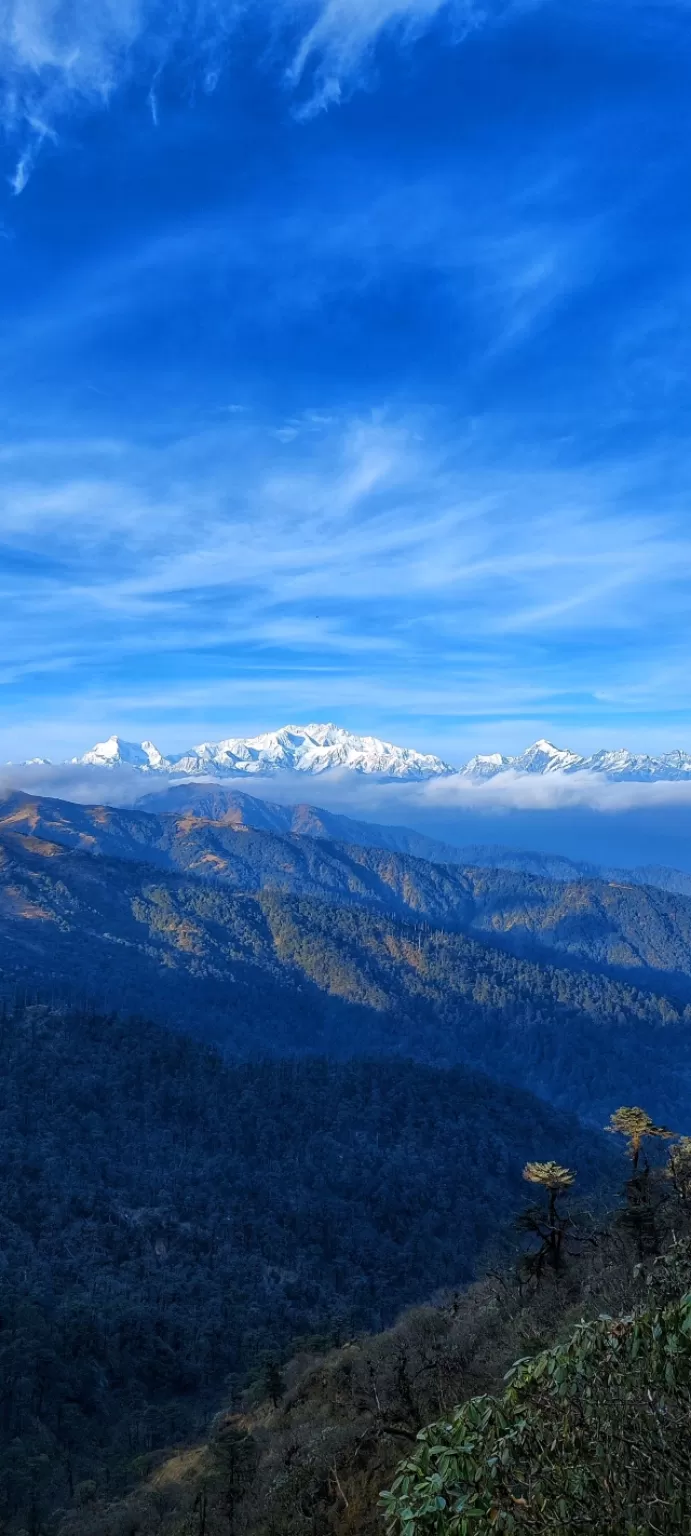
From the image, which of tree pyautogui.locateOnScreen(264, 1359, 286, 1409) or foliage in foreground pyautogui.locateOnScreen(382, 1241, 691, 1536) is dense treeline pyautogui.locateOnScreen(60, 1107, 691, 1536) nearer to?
foliage in foreground pyautogui.locateOnScreen(382, 1241, 691, 1536)

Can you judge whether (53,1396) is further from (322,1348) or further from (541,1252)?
(541,1252)

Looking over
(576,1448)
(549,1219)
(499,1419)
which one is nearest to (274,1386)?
(549,1219)

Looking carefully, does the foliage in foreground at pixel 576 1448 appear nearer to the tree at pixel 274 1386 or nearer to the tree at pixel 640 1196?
the tree at pixel 640 1196

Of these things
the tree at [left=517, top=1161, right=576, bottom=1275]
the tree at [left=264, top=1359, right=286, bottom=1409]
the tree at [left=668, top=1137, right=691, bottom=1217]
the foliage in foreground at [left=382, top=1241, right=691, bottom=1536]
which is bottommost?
the tree at [left=264, top=1359, right=286, bottom=1409]

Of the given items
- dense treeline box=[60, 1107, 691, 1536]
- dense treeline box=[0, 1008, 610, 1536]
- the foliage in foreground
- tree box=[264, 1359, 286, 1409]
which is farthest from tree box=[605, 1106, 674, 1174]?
dense treeline box=[0, 1008, 610, 1536]

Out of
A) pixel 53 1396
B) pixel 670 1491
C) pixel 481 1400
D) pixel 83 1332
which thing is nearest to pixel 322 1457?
pixel 481 1400

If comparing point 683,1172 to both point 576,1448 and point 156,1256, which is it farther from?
point 156,1256

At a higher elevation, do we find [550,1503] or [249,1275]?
[550,1503]
